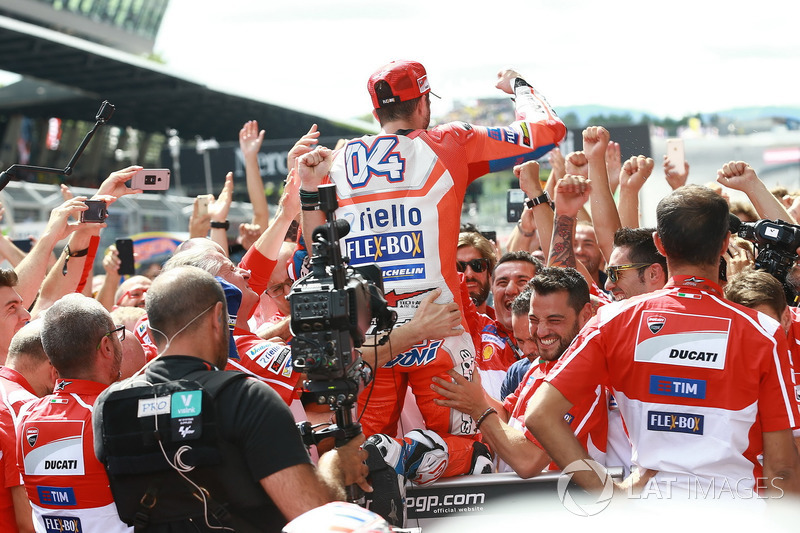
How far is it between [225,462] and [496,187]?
1171cm

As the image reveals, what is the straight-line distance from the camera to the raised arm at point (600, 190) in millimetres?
5625

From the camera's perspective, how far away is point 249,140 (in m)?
7.15

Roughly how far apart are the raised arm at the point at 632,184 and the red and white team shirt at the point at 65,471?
151 inches

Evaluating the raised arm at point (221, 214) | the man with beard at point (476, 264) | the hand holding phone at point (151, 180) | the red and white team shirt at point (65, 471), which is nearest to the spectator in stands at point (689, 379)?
the red and white team shirt at point (65, 471)

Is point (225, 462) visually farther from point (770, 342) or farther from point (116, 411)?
point (770, 342)

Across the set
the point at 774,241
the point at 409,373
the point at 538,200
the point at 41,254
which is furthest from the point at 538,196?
the point at 41,254

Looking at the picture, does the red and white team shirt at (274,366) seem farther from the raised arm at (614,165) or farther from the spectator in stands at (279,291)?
the raised arm at (614,165)

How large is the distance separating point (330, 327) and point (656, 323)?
4.42 feet

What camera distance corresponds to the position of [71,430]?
3631 mm

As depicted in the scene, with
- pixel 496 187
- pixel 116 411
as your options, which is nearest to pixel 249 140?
pixel 116 411

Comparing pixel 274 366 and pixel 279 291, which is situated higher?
pixel 274 366

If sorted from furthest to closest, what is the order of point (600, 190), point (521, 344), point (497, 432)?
point (600, 190), point (521, 344), point (497, 432)

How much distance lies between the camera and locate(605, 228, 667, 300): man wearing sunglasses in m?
4.90

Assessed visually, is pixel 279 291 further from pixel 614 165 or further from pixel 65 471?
pixel 65 471
